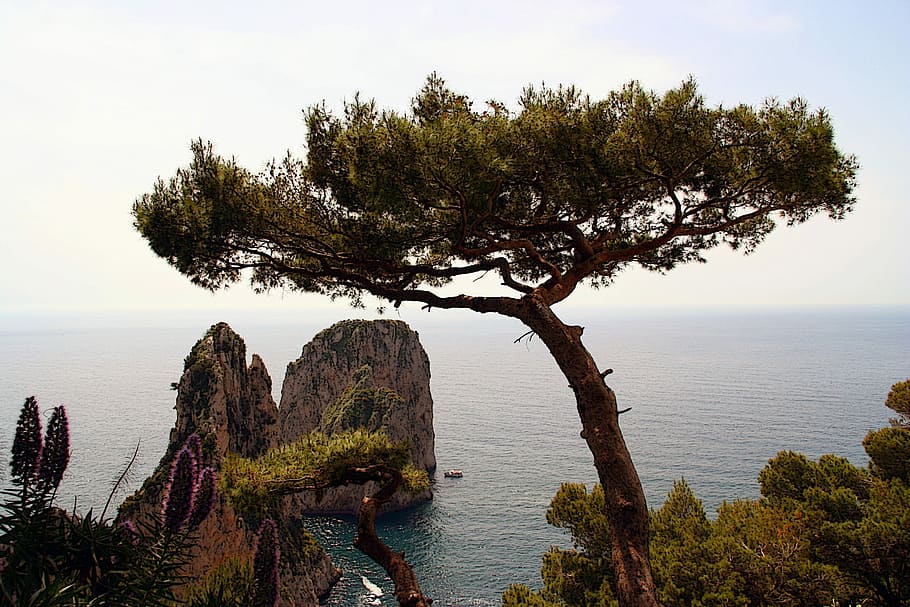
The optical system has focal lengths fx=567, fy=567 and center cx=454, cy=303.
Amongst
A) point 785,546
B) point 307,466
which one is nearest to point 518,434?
point 785,546

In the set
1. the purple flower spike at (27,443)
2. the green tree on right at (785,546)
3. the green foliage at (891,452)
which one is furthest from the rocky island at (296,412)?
the green foliage at (891,452)

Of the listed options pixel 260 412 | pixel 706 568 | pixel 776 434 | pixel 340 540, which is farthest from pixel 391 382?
pixel 706 568

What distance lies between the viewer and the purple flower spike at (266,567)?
4.48 metres

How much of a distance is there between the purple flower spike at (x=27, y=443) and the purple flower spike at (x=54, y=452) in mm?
50

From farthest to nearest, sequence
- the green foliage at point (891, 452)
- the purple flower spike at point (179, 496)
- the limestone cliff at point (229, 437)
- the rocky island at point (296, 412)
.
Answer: the rocky island at point (296, 412) → the limestone cliff at point (229, 437) → the green foliage at point (891, 452) → the purple flower spike at point (179, 496)

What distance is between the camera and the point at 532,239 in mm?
8578

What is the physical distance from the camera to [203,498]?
4016 mm

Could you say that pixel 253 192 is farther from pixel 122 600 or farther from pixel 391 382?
pixel 391 382

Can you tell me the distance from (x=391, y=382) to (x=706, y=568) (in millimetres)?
43086

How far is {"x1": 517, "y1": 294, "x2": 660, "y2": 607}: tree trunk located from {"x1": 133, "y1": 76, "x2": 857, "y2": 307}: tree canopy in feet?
2.12

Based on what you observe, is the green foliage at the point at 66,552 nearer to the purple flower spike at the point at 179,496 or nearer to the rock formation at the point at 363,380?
the purple flower spike at the point at 179,496

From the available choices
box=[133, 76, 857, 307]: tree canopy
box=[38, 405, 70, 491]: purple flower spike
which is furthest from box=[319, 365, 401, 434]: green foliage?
box=[38, 405, 70, 491]: purple flower spike

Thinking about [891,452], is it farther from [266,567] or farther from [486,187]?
[266,567]

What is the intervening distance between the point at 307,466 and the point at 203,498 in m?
2.24
